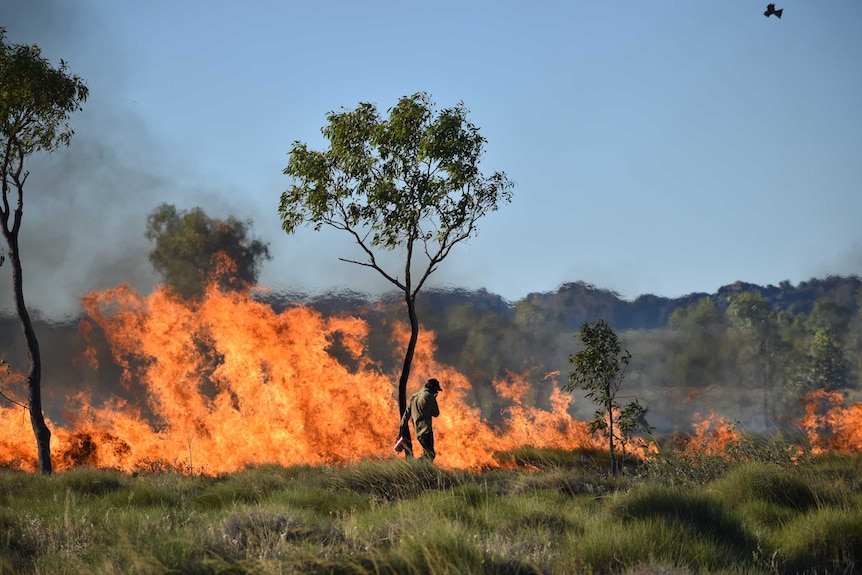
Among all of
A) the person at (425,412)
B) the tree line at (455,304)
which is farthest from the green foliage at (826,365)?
the person at (425,412)

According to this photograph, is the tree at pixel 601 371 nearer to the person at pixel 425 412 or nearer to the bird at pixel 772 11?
the person at pixel 425 412

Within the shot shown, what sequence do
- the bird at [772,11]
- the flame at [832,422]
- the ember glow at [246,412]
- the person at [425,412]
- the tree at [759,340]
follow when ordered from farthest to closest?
the tree at [759,340] < the flame at [832,422] < the ember glow at [246,412] < the bird at [772,11] < the person at [425,412]

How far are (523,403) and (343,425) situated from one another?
32251 millimetres

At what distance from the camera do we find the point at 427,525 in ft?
24.4

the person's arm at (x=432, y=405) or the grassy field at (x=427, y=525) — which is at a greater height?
the person's arm at (x=432, y=405)

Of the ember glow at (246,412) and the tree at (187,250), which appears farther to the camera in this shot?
the tree at (187,250)

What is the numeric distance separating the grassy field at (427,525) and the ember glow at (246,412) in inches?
436

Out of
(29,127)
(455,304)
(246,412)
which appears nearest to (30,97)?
(29,127)

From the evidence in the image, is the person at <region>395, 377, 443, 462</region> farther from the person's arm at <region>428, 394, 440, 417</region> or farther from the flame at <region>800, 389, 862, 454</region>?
the flame at <region>800, 389, 862, 454</region>

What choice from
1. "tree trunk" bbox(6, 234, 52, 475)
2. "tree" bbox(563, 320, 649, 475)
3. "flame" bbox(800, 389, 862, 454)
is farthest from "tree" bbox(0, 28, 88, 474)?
"flame" bbox(800, 389, 862, 454)

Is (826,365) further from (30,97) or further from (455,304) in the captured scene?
(30,97)

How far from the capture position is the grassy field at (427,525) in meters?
6.41

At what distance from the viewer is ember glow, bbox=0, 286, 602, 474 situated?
2656 centimetres

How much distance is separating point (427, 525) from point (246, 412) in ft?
72.3
